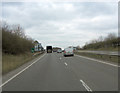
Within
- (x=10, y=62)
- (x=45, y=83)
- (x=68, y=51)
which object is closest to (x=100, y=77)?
(x=45, y=83)

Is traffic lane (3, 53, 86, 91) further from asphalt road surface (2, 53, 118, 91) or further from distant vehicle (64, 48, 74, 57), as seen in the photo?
distant vehicle (64, 48, 74, 57)

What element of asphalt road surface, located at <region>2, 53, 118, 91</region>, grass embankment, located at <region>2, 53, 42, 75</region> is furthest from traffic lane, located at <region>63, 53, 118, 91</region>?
grass embankment, located at <region>2, 53, 42, 75</region>

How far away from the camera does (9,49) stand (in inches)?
1319

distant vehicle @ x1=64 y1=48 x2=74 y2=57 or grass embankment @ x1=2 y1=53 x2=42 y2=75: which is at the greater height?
distant vehicle @ x1=64 y1=48 x2=74 y2=57

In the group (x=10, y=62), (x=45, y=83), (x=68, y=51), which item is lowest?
(x=45, y=83)

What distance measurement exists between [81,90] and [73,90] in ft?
1.14

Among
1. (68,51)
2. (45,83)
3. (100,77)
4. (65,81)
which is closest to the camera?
(45,83)

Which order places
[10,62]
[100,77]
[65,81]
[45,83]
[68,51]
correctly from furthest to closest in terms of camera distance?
1. [68,51]
2. [10,62]
3. [100,77]
4. [65,81]
5. [45,83]

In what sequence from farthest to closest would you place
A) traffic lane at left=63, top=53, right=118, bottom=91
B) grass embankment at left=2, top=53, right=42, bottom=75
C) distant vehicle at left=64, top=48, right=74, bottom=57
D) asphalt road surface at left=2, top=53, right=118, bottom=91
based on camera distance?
distant vehicle at left=64, top=48, right=74, bottom=57
grass embankment at left=2, top=53, right=42, bottom=75
traffic lane at left=63, top=53, right=118, bottom=91
asphalt road surface at left=2, top=53, right=118, bottom=91

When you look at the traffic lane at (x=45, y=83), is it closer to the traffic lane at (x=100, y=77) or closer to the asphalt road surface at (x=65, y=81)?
Result: the asphalt road surface at (x=65, y=81)

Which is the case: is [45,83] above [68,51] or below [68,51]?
below

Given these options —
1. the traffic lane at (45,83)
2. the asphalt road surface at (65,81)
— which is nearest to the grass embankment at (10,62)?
the asphalt road surface at (65,81)

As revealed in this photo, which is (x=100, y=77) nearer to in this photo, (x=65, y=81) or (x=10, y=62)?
(x=65, y=81)

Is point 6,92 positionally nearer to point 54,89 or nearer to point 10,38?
point 54,89
